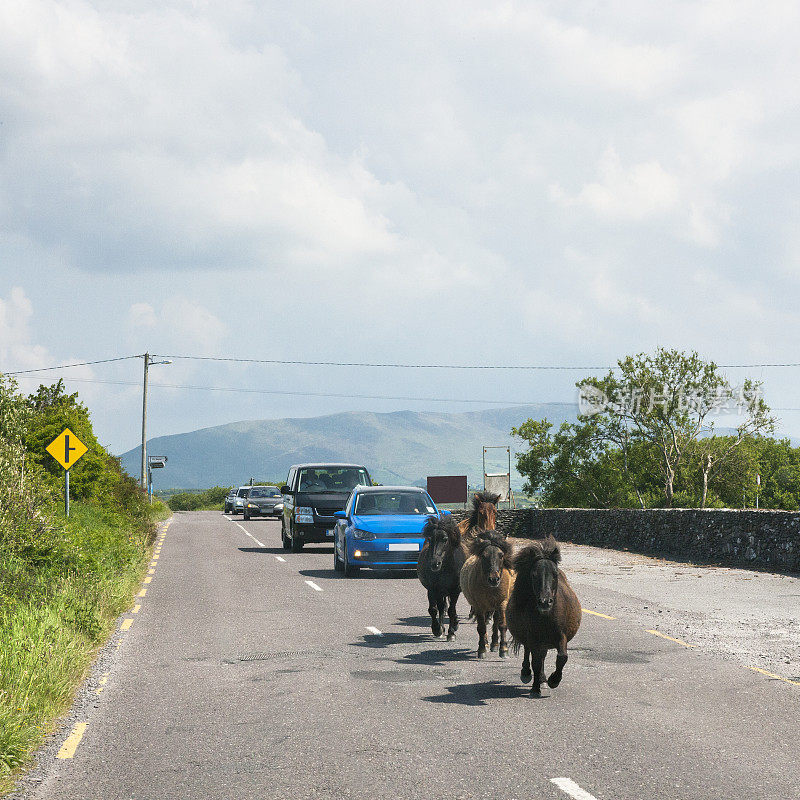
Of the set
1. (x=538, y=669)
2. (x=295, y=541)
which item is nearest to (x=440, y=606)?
(x=538, y=669)

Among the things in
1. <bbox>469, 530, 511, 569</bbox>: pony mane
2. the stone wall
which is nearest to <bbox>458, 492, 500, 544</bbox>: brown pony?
<bbox>469, 530, 511, 569</bbox>: pony mane

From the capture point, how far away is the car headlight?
26969 millimetres

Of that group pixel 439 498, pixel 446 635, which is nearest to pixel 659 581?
pixel 446 635

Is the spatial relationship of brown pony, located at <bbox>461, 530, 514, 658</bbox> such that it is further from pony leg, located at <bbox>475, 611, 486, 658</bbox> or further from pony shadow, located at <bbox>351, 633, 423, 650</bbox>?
pony shadow, located at <bbox>351, 633, 423, 650</bbox>

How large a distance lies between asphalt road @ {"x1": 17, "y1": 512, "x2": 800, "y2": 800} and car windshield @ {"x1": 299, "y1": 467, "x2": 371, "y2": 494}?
46.7 ft

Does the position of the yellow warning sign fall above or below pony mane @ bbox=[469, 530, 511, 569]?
above

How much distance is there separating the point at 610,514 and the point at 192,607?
1944 cm

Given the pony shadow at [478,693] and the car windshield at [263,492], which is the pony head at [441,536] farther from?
the car windshield at [263,492]

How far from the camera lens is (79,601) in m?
12.3

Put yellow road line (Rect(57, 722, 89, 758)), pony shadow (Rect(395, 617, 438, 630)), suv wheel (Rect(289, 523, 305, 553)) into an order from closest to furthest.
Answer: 1. yellow road line (Rect(57, 722, 89, 758))
2. pony shadow (Rect(395, 617, 438, 630))
3. suv wheel (Rect(289, 523, 305, 553))

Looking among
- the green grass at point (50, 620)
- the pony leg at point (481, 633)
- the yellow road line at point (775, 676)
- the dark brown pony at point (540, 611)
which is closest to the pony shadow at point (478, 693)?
the dark brown pony at point (540, 611)

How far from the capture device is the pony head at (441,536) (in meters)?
11.7

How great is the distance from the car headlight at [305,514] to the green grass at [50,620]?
7.07m

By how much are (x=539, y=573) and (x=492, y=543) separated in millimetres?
1635
